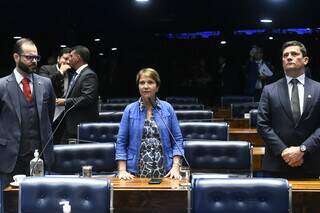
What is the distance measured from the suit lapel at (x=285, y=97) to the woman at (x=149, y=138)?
2.51ft

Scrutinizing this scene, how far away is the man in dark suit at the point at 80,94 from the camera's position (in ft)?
19.7

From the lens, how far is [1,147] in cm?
423

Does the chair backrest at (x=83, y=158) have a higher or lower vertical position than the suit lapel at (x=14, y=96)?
lower

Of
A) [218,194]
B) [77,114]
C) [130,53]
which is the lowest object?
[218,194]

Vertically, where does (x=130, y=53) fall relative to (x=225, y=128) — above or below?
above

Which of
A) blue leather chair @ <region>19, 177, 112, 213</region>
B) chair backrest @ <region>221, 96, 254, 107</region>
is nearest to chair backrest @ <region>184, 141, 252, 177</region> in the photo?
blue leather chair @ <region>19, 177, 112, 213</region>

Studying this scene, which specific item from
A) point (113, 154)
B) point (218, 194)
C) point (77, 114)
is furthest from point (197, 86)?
point (218, 194)

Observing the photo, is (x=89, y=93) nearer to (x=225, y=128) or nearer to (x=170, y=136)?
(x=225, y=128)

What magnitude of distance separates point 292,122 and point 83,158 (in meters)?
1.51

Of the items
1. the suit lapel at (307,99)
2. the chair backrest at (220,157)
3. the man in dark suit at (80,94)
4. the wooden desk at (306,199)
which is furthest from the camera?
the man in dark suit at (80,94)

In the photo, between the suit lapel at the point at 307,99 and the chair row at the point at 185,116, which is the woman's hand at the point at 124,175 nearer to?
the suit lapel at the point at 307,99

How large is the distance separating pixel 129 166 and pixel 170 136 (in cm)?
36

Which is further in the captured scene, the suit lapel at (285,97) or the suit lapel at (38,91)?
the suit lapel at (38,91)

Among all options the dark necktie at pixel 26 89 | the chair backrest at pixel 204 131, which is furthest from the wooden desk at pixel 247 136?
the dark necktie at pixel 26 89
